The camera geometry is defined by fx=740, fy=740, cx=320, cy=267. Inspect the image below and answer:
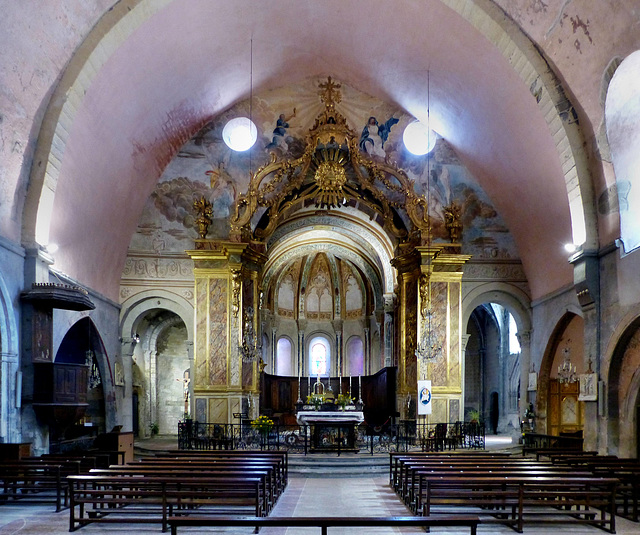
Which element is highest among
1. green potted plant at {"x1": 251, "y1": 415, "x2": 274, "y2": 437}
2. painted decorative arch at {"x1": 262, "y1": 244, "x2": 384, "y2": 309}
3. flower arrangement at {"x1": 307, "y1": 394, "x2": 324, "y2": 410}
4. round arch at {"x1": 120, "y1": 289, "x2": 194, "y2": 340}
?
painted decorative arch at {"x1": 262, "y1": 244, "x2": 384, "y2": 309}

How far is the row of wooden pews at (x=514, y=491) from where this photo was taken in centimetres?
1070

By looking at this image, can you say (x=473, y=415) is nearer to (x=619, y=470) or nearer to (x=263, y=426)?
(x=263, y=426)

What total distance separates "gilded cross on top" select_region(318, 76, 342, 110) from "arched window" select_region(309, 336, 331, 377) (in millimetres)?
16872

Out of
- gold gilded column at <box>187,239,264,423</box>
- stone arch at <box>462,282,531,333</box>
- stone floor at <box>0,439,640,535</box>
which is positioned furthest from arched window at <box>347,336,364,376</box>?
stone floor at <box>0,439,640,535</box>

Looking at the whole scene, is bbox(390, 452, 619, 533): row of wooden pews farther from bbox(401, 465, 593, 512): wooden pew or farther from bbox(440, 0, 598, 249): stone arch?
bbox(440, 0, 598, 249): stone arch

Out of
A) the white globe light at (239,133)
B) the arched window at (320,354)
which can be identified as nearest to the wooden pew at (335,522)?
the white globe light at (239,133)

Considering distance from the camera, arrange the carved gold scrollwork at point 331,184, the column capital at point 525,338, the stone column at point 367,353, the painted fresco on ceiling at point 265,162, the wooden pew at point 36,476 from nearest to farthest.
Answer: the wooden pew at point 36,476 < the carved gold scrollwork at point 331,184 < the painted fresco on ceiling at point 265,162 < the column capital at point 525,338 < the stone column at point 367,353

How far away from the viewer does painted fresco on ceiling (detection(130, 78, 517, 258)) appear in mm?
24484

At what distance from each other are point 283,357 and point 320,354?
6.38 ft

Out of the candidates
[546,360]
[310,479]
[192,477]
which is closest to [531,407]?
[546,360]

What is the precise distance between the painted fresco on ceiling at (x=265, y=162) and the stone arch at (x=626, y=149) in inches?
363

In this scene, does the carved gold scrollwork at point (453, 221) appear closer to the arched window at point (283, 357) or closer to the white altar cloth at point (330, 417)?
the white altar cloth at point (330, 417)

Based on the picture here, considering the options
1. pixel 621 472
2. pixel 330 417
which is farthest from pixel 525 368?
pixel 621 472

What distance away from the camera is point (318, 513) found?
1239 centimetres
